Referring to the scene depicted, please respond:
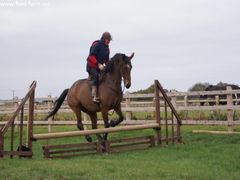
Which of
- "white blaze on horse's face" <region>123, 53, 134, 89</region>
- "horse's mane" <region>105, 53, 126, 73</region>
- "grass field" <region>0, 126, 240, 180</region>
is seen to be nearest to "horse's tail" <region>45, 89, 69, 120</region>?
"horse's mane" <region>105, 53, 126, 73</region>

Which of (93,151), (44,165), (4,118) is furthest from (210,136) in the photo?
(4,118)

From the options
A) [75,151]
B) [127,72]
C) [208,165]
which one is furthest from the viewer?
[127,72]

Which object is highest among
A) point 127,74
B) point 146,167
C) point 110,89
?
point 127,74

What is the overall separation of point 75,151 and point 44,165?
6.67 feet

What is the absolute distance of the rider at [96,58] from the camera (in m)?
10.5

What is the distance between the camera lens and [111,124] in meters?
10.6

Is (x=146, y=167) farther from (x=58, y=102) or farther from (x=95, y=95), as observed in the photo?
(x=58, y=102)

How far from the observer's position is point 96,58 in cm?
1069

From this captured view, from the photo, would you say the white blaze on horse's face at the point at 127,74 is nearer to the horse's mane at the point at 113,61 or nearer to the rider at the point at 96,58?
the horse's mane at the point at 113,61

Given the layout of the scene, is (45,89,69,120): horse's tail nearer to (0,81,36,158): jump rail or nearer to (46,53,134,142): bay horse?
(46,53,134,142): bay horse


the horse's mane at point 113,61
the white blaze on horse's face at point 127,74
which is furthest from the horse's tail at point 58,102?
the white blaze on horse's face at point 127,74

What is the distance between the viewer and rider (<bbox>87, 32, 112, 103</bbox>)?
10.5 m

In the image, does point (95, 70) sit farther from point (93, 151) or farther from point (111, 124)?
point (93, 151)

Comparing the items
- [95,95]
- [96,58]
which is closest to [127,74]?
[95,95]
